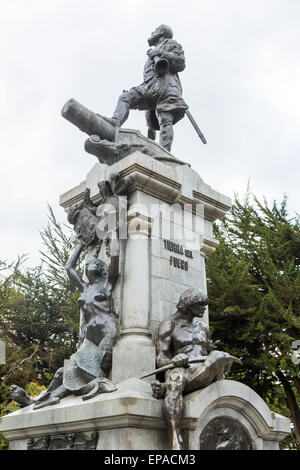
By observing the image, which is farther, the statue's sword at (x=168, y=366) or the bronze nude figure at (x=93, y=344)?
the bronze nude figure at (x=93, y=344)

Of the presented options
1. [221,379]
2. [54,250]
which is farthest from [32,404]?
[54,250]

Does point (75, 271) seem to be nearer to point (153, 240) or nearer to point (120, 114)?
point (153, 240)

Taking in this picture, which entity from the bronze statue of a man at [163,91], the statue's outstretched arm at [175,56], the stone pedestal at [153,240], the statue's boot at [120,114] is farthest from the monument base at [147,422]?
the statue's outstretched arm at [175,56]

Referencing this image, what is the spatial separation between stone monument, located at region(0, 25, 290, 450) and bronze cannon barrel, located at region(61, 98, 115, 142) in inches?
0.6

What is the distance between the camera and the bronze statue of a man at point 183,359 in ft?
15.1

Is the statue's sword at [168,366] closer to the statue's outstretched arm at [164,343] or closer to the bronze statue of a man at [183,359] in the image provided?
the bronze statue of a man at [183,359]

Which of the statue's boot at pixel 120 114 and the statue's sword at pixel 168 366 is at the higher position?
the statue's boot at pixel 120 114

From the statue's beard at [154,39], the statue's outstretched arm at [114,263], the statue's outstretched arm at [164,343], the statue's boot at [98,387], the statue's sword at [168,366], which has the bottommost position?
the statue's boot at [98,387]

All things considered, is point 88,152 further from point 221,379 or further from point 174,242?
point 221,379

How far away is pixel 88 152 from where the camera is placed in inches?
281

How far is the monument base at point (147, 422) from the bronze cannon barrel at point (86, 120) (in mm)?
3584

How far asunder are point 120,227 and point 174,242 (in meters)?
0.82

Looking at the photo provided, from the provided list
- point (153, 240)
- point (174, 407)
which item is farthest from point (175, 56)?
point (174, 407)

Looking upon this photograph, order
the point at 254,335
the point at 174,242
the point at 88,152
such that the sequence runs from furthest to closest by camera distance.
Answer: the point at 254,335 < the point at 88,152 < the point at 174,242
